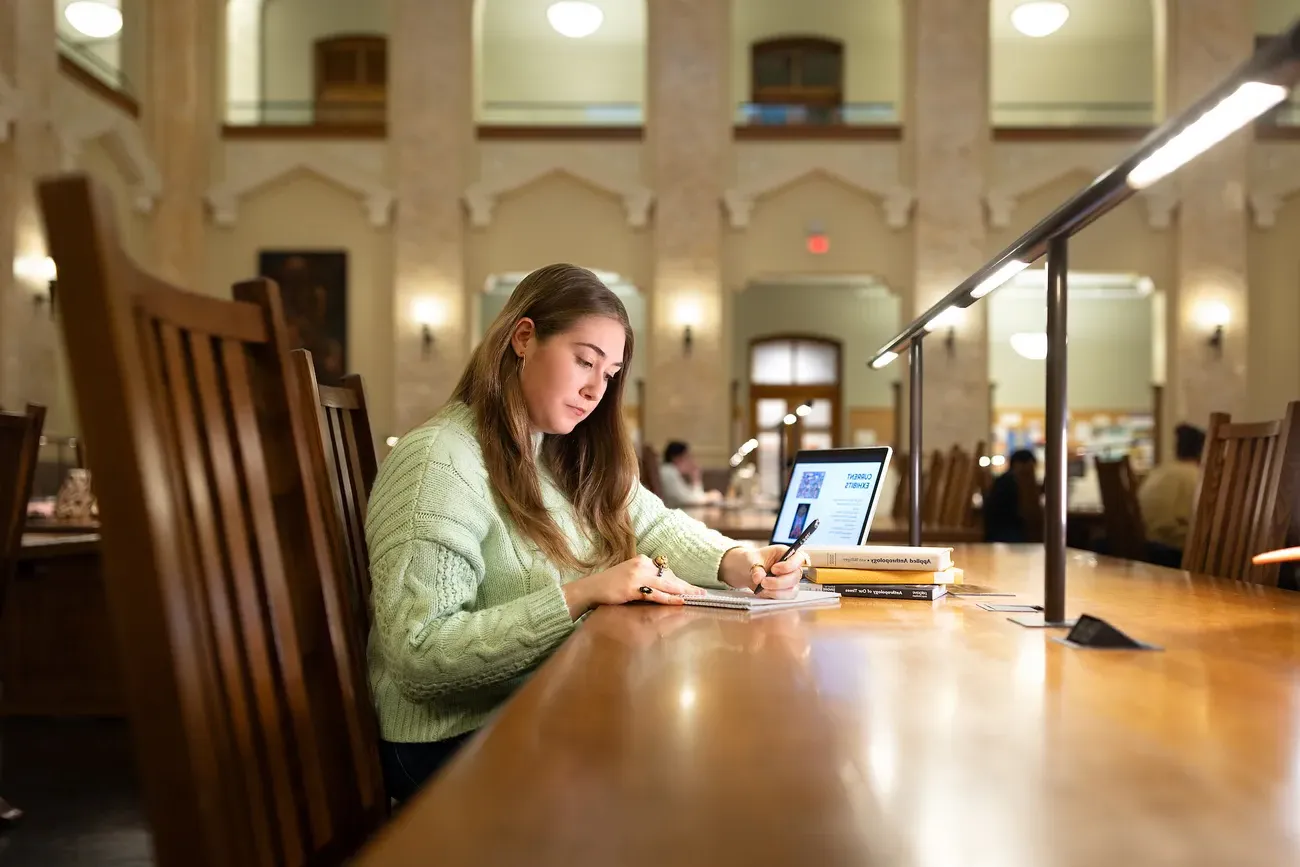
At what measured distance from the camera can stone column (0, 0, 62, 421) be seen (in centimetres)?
897

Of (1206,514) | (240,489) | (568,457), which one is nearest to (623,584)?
(568,457)

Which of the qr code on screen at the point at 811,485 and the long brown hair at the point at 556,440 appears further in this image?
the qr code on screen at the point at 811,485

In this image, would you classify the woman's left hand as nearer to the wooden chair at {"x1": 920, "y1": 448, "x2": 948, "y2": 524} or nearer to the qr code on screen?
the qr code on screen

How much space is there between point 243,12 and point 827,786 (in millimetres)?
14086

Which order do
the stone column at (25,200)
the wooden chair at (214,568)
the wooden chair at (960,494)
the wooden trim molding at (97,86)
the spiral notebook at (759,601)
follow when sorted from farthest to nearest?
1. the wooden trim molding at (97,86)
2. the stone column at (25,200)
3. the wooden chair at (960,494)
4. the spiral notebook at (759,601)
5. the wooden chair at (214,568)

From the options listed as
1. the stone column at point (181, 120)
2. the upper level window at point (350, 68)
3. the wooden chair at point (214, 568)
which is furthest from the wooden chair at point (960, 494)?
the upper level window at point (350, 68)

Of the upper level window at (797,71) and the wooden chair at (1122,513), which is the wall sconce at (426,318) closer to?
the upper level window at (797,71)

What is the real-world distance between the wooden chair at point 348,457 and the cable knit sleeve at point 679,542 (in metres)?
0.50

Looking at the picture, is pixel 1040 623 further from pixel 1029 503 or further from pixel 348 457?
pixel 1029 503

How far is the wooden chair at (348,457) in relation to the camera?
5.46 feet

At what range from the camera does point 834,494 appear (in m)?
→ 2.88

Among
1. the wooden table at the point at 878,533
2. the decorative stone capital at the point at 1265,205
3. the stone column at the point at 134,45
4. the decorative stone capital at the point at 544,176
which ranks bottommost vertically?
the wooden table at the point at 878,533

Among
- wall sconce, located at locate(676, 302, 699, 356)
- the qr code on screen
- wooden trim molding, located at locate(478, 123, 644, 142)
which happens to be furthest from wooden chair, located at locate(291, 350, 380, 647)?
wooden trim molding, located at locate(478, 123, 644, 142)

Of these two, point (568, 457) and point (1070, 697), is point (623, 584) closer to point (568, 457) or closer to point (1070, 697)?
point (568, 457)
